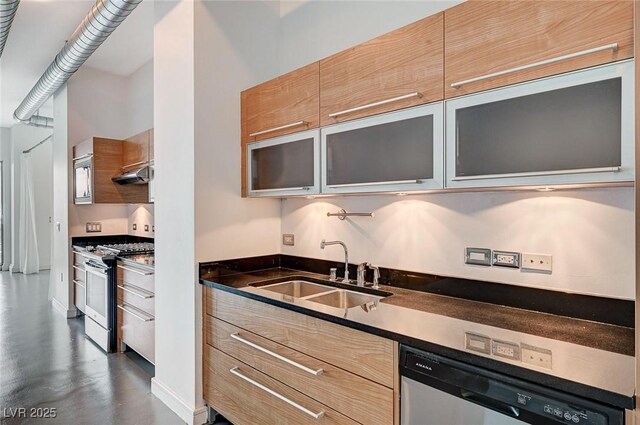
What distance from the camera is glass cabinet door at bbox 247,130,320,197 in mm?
2109

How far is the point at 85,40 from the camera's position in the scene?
3.28m

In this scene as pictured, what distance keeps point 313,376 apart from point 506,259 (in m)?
1.00

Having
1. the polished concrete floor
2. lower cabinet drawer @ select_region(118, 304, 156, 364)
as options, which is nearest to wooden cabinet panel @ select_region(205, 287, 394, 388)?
the polished concrete floor

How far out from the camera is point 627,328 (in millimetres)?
1376

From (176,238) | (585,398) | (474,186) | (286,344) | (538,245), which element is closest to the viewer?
(585,398)

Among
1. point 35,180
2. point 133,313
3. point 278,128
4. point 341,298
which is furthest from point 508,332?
point 35,180

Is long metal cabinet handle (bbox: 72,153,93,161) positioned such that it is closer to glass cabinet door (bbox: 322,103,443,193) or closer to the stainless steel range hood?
the stainless steel range hood

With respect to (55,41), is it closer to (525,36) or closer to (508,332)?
(525,36)

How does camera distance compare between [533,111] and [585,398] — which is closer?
[585,398]

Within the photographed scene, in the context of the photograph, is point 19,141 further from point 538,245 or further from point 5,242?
point 538,245

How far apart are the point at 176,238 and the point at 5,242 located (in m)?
7.90

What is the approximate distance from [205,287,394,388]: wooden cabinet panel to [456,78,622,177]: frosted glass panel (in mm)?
761

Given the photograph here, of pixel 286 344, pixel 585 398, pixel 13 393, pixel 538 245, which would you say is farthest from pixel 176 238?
pixel 585 398

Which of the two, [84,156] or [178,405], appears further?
[84,156]
